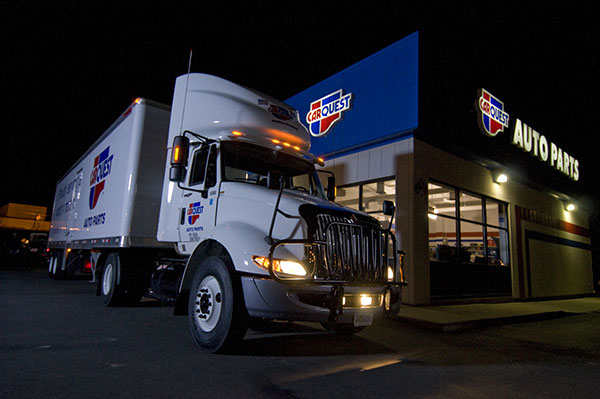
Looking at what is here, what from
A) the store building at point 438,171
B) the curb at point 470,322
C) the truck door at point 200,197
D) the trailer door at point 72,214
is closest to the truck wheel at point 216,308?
the truck door at point 200,197

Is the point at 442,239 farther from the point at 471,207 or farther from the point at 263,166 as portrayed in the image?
the point at 263,166

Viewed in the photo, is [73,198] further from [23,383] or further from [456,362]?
[456,362]

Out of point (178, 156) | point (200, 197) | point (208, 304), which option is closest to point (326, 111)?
point (200, 197)

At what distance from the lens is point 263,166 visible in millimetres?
5965

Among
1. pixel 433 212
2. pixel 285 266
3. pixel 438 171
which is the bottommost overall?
pixel 285 266

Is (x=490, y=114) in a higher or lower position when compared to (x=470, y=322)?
higher

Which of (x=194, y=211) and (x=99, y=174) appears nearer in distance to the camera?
(x=194, y=211)

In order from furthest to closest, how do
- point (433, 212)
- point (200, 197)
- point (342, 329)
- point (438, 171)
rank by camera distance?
point (433, 212), point (438, 171), point (342, 329), point (200, 197)

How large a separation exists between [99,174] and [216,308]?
6.26 m

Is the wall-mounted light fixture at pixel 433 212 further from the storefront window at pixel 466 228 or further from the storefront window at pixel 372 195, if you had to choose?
the storefront window at pixel 372 195

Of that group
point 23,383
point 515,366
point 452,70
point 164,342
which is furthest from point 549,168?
point 23,383

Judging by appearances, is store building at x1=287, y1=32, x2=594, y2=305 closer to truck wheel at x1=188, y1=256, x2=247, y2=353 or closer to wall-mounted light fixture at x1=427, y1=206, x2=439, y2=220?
wall-mounted light fixture at x1=427, y1=206, x2=439, y2=220

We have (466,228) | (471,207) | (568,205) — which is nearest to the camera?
(466,228)

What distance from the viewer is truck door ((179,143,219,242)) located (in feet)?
17.7
